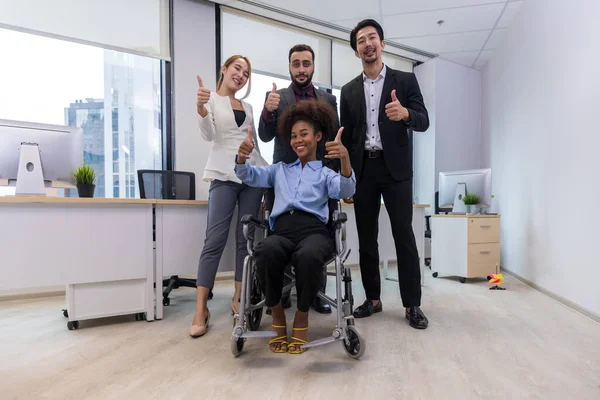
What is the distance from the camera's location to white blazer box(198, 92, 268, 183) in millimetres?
2123

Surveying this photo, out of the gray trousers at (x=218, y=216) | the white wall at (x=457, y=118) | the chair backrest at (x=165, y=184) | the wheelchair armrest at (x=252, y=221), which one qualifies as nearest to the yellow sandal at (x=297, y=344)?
the wheelchair armrest at (x=252, y=221)

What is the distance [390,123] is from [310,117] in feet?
1.61

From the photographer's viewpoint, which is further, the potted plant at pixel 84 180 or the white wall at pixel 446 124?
the white wall at pixel 446 124

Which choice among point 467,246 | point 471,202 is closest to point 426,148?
point 471,202

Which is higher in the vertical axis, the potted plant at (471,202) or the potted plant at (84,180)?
the potted plant at (84,180)

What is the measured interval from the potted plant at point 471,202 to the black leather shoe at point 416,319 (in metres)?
1.92

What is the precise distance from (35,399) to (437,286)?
2.99 meters

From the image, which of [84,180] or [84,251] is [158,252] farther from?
[84,180]

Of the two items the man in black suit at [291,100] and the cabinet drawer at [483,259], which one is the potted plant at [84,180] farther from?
the cabinet drawer at [483,259]

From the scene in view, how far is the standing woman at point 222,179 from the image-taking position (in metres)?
2.12

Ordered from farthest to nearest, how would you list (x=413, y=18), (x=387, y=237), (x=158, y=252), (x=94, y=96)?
(x=413, y=18) → (x=94, y=96) → (x=387, y=237) → (x=158, y=252)

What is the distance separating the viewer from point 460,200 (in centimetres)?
385

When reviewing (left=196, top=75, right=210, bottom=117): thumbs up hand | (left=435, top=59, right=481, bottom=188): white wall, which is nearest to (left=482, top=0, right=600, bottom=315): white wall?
(left=435, top=59, right=481, bottom=188): white wall

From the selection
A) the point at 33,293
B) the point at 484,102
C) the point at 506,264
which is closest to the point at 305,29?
the point at 484,102
